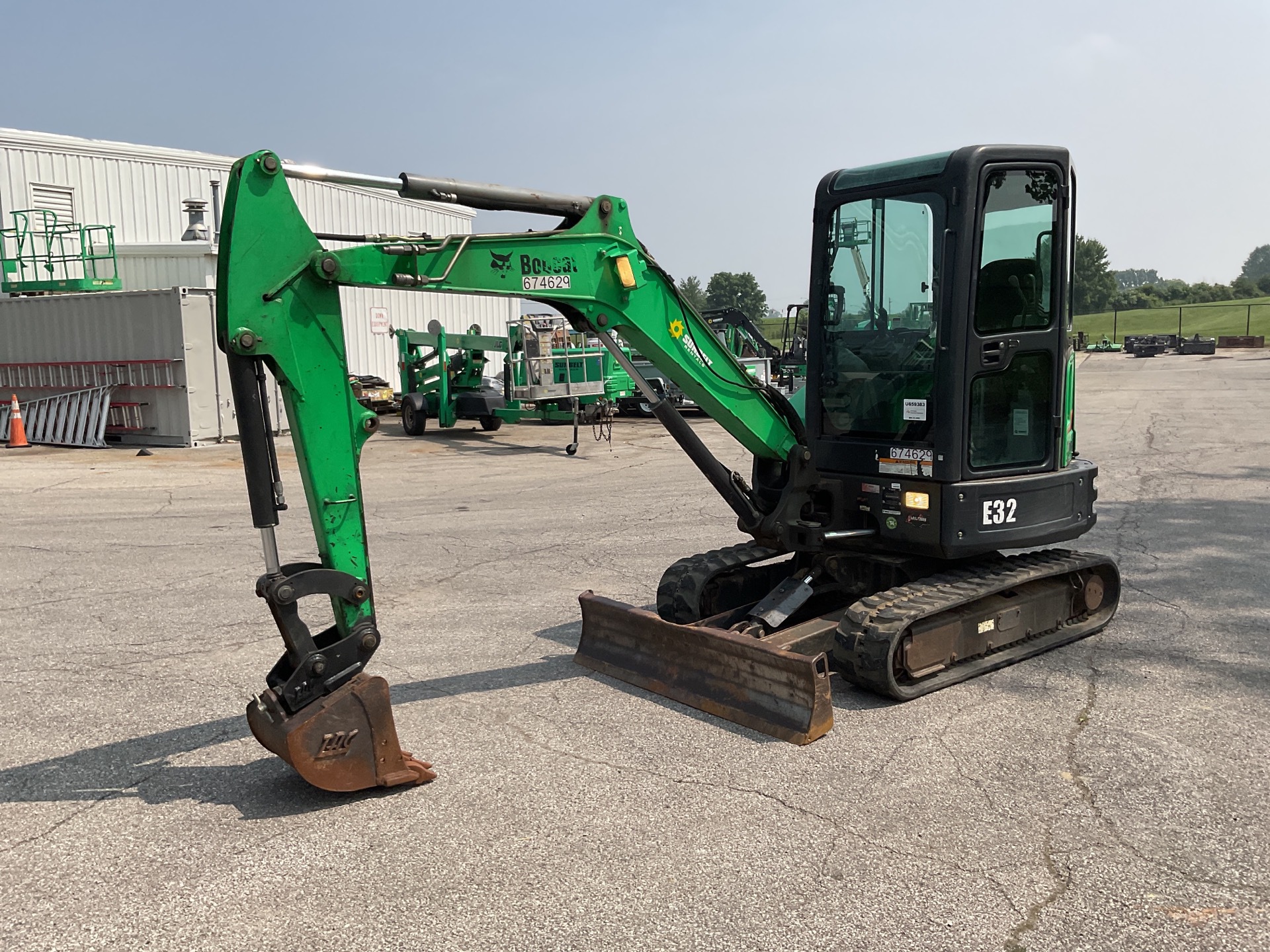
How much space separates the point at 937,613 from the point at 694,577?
5.49ft

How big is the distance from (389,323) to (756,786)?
26223mm

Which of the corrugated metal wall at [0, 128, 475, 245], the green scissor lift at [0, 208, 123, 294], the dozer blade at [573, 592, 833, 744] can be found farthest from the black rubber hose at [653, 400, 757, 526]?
the green scissor lift at [0, 208, 123, 294]

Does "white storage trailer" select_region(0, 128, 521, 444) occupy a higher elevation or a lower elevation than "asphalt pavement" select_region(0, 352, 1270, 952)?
higher

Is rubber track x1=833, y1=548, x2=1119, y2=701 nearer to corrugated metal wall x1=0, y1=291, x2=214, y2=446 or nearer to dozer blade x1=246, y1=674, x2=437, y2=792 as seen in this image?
dozer blade x1=246, y1=674, x2=437, y2=792

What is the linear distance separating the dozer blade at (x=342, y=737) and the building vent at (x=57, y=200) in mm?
23275

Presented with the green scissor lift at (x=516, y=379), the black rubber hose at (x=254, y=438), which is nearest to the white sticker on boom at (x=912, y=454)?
the black rubber hose at (x=254, y=438)

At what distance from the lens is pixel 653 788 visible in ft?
16.5

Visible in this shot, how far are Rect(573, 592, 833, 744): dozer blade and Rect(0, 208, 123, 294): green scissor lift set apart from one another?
20.4 meters

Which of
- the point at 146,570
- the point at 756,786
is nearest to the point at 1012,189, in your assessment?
the point at 756,786

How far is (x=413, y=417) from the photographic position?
2208cm

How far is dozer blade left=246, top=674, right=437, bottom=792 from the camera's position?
4789mm

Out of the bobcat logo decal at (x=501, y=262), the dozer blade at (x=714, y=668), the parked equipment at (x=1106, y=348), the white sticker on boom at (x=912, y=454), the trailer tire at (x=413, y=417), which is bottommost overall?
the dozer blade at (x=714, y=668)

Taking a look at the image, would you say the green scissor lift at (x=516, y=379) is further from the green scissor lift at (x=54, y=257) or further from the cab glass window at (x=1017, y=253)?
the cab glass window at (x=1017, y=253)

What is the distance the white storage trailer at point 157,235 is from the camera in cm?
2020
